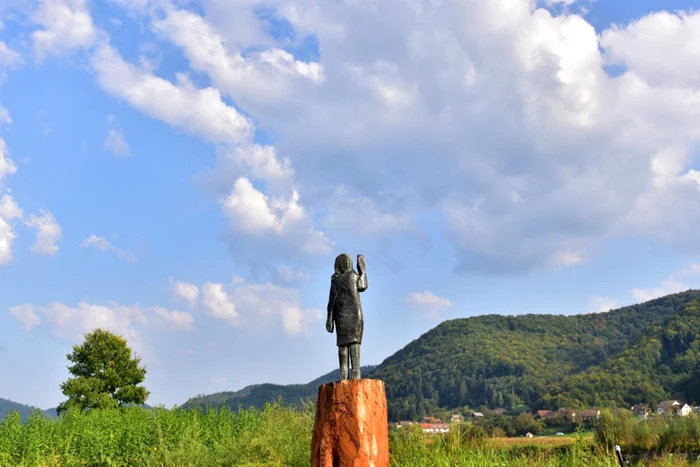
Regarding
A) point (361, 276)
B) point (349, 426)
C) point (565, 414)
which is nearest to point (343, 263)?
point (361, 276)

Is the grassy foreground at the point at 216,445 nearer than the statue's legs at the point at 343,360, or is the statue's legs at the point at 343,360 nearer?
the statue's legs at the point at 343,360

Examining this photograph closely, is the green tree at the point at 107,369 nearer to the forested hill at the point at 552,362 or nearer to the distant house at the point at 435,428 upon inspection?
the distant house at the point at 435,428

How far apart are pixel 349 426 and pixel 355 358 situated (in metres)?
0.80

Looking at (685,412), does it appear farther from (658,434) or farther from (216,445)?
(216,445)

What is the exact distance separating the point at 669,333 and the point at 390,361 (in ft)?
125

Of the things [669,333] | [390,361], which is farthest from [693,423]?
[390,361]

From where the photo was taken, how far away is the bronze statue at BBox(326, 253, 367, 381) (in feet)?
24.5

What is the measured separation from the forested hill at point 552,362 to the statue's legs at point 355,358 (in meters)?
44.3

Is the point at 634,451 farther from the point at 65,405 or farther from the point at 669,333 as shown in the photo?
the point at 669,333

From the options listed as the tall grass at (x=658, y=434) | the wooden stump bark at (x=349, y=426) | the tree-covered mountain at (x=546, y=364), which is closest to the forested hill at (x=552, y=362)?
the tree-covered mountain at (x=546, y=364)

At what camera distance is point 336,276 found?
7754 millimetres

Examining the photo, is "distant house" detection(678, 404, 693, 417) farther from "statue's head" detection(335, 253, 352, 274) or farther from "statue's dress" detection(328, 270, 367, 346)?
"statue's head" detection(335, 253, 352, 274)

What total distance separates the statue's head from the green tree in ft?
62.9

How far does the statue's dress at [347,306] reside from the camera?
750 cm
